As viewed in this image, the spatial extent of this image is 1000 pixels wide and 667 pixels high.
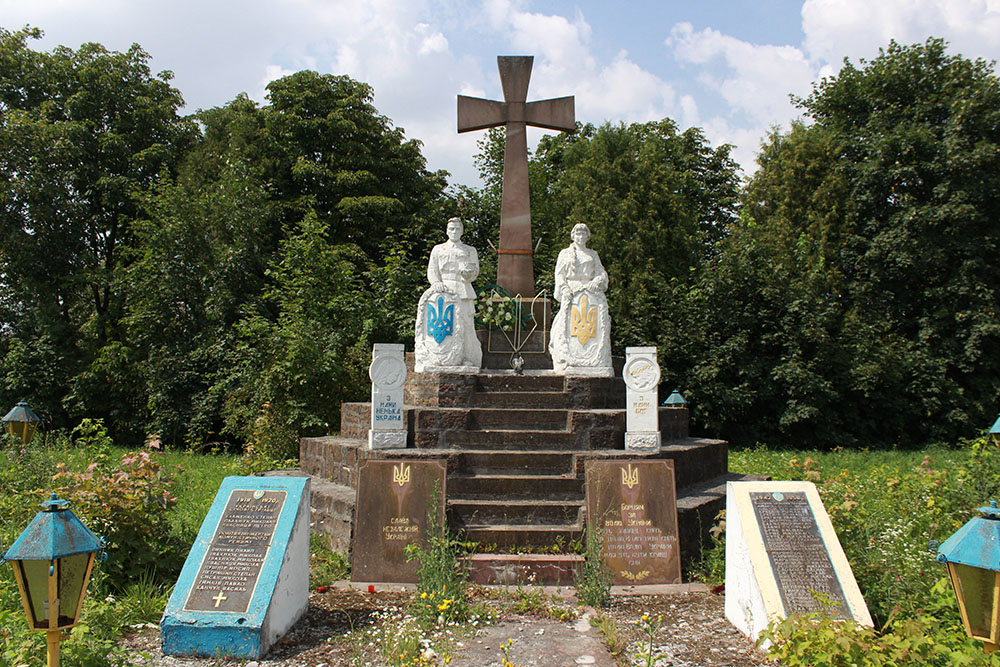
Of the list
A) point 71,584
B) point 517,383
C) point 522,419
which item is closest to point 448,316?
point 517,383

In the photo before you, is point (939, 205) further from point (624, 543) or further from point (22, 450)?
point (22, 450)

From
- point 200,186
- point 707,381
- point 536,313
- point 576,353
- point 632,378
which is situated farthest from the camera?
point 200,186

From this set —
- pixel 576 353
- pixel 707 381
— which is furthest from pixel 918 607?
pixel 707 381

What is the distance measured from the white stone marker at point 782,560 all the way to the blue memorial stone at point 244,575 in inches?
120

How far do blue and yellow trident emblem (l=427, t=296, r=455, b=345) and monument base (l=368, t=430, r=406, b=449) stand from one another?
1505mm

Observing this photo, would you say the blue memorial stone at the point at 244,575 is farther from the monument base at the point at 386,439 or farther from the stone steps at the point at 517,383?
the stone steps at the point at 517,383

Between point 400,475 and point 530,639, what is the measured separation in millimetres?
1982

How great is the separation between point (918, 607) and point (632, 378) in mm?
3156

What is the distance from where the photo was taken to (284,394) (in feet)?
40.9

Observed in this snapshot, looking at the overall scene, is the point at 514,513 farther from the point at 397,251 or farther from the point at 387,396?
the point at 397,251

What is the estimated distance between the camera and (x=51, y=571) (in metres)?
3.25

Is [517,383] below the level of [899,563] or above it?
above

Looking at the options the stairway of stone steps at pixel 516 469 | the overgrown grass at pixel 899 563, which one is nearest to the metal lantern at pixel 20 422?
the stairway of stone steps at pixel 516 469

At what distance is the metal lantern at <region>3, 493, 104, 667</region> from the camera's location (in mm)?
3240
